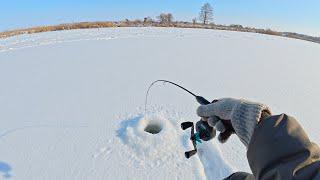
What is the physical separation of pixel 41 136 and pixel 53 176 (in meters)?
0.76

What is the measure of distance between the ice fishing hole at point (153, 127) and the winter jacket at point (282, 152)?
2633mm

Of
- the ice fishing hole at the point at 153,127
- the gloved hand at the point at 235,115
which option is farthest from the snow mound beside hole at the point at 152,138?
the gloved hand at the point at 235,115

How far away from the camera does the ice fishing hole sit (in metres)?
3.86

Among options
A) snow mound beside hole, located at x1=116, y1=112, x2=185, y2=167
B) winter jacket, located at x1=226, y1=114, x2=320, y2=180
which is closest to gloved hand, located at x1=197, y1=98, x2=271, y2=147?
winter jacket, located at x1=226, y1=114, x2=320, y2=180

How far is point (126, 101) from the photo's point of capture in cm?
454

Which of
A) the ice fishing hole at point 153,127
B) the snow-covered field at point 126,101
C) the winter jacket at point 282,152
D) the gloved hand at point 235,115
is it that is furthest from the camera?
the ice fishing hole at point 153,127

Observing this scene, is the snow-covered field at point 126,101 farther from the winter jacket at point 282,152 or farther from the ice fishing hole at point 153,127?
the winter jacket at point 282,152

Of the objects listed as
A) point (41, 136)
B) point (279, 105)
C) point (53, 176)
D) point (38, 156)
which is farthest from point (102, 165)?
point (279, 105)

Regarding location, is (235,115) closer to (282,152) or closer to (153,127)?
(282,152)

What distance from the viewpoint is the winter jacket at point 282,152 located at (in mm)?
1077

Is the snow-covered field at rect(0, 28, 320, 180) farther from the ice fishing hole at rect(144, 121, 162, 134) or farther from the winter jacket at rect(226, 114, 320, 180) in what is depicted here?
the winter jacket at rect(226, 114, 320, 180)

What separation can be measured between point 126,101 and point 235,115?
128 inches

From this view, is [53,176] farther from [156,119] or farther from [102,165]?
[156,119]

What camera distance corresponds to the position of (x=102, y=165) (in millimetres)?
3203
